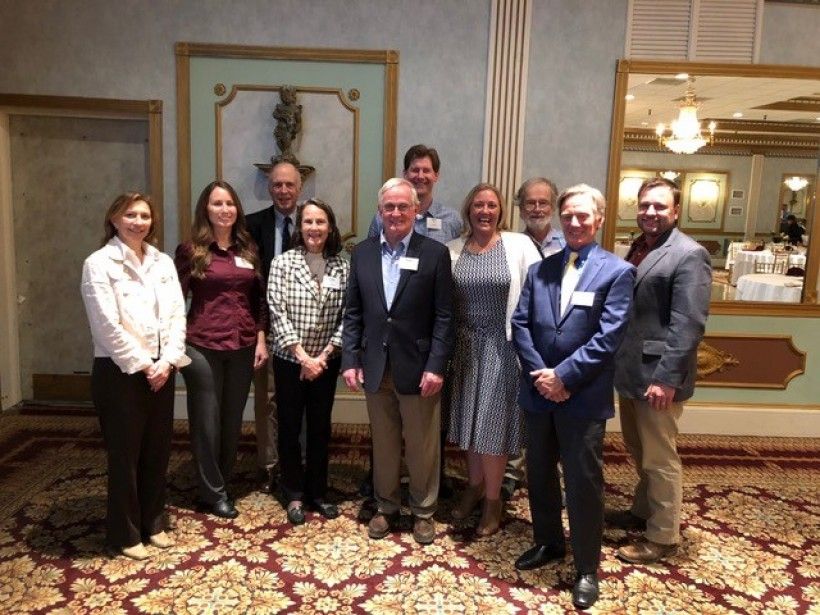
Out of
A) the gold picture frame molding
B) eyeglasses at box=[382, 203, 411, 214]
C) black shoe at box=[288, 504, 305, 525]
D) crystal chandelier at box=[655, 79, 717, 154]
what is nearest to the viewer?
eyeglasses at box=[382, 203, 411, 214]

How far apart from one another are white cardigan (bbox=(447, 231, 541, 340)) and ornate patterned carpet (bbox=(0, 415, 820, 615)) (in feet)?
3.34

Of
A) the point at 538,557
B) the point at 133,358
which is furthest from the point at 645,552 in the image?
the point at 133,358

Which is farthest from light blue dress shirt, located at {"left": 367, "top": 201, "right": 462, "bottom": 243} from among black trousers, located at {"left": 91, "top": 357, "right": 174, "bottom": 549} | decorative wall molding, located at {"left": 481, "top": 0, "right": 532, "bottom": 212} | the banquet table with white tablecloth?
the banquet table with white tablecloth

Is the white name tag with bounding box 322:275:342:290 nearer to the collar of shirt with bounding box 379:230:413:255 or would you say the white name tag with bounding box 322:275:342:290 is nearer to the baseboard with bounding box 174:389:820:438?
the collar of shirt with bounding box 379:230:413:255

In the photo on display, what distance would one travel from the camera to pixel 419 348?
2.61 meters

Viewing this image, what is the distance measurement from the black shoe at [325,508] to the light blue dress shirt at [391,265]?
1.09m

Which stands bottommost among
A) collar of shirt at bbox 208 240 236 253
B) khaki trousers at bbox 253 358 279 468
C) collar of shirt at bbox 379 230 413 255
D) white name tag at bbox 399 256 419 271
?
khaki trousers at bbox 253 358 279 468

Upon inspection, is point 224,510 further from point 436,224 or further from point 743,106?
point 743,106

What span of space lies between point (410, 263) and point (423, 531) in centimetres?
120

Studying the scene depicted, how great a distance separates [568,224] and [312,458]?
63.4 inches

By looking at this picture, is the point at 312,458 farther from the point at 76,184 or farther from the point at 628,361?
the point at 76,184

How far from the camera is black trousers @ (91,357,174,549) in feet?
7.98

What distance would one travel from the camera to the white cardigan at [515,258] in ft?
8.66

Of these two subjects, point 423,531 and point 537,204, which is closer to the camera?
point 423,531
